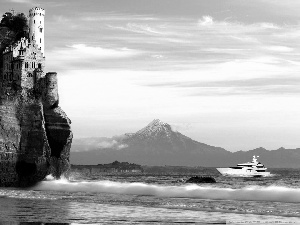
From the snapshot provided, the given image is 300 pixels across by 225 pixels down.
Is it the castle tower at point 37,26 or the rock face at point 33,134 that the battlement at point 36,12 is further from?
the rock face at point 33,134

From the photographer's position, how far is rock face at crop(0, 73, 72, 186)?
110506 millimetres

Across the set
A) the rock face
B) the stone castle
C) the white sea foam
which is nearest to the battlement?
the stone castle

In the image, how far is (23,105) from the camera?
115375 mm

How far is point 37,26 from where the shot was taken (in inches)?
5241

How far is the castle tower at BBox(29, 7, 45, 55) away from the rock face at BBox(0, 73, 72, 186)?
49.5 ft

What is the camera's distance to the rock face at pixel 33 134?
363ft

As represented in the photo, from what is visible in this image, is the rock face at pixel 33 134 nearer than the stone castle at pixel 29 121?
Yes

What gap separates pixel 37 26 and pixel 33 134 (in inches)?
1196

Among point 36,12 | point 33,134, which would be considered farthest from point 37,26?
point 33,134

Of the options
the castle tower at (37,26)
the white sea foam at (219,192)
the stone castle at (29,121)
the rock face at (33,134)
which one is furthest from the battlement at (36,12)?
the white sea foam at (219,192)

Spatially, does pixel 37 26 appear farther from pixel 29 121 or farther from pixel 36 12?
pixel 29 121

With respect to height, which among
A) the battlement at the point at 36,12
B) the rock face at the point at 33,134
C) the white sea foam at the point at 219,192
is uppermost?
the battlement at the point at 36,12

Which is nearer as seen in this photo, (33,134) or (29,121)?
(33,134)

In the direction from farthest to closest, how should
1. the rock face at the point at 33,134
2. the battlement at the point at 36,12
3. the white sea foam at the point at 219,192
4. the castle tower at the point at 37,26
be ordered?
1. the battlement at the point at 36,12
2. the castle tower at the point at 37,26
3. the rock face at the point at 33,134
4. the white sea foam at the point at 219,192
